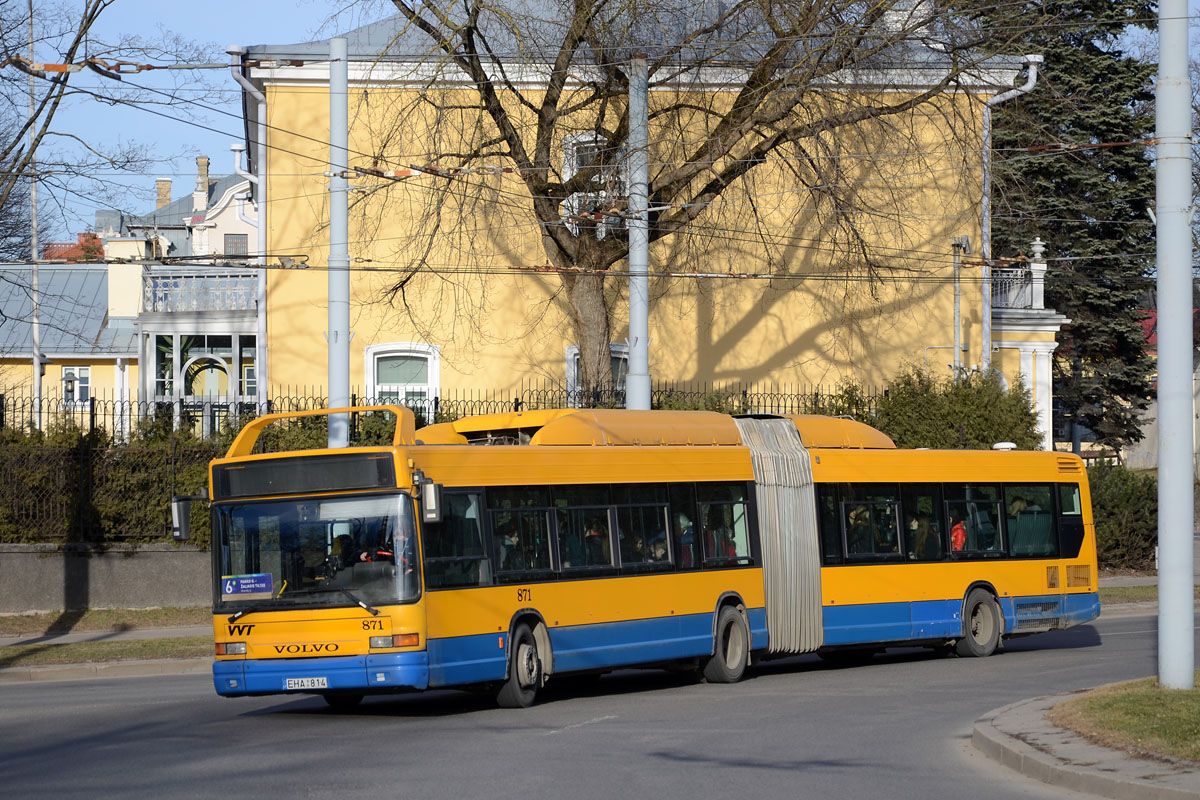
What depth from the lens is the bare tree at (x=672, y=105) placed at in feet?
80.8

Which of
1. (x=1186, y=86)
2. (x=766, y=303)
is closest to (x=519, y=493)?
(x=1186, y=86)

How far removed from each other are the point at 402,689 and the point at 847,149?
16.8m

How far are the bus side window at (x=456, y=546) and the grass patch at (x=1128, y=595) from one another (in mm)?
17363

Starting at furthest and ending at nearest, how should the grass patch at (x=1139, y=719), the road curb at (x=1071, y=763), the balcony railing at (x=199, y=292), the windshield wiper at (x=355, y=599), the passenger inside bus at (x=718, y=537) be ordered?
the balcony railing at (x=199, y=292) → the passenger inside bus at (x=718, y=537) → the windshield wiper at (x=355, y=599) → the grass patch at (x=1139, y=719) → the road curb at (x=1071, y=763)

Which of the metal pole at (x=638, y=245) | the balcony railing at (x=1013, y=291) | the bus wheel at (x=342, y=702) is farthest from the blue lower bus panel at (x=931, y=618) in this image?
the balcony railing at (x=1013, y=291)

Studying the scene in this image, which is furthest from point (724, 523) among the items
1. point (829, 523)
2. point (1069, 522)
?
point (1069, 522)

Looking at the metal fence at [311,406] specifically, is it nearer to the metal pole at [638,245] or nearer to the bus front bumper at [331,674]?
the metal pole at [638,245]

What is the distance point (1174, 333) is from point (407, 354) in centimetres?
2169

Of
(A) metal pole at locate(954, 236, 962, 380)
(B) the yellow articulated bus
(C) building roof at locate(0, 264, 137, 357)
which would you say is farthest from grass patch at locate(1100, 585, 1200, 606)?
(C) building roof at locate(0, 264, 137, 357)

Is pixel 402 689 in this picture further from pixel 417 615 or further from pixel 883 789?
pixel 883 789

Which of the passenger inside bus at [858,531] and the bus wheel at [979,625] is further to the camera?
the bus wheel at [979,625]

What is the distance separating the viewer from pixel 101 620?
24.8 meters

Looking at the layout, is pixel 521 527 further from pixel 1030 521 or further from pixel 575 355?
pixel 575 355

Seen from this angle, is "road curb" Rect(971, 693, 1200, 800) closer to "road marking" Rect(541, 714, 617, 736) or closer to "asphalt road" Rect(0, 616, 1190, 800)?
"asphalt road" Rect(0, 616, 1190, 800)
